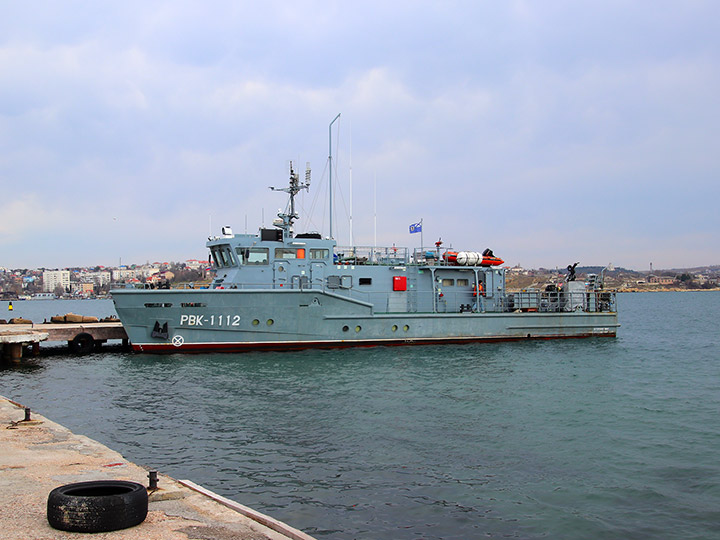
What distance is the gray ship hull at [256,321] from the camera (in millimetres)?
22500

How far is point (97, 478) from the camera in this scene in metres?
6.93

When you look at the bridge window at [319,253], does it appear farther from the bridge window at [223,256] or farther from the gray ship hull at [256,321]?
the bridge window at [223,256]

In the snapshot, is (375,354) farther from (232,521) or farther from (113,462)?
(232,521)

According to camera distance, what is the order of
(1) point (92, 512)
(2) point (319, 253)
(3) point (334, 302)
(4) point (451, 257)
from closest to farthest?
1. (1) point (92, 512)
2. (3) point (334, 302)
3. (2) point (319, 253)
4. (4) point (451, 257)

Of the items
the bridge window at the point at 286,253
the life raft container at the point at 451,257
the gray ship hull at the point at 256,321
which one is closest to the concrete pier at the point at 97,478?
the gray ship hull at the point at 256,321

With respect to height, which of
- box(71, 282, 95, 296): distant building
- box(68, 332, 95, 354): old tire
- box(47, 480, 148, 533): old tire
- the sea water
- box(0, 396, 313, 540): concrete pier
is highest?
box(71, 282, 95, 296): distant building

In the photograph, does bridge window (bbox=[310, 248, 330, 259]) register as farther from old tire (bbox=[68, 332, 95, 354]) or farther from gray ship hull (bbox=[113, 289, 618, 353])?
old tire (bbox=[68, 332, 95, 354])

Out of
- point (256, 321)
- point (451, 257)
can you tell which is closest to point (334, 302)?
point (256, 321)

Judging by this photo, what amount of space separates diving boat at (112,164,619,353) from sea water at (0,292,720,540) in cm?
148

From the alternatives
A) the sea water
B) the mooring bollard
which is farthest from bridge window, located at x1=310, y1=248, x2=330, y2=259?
the mooring bollard

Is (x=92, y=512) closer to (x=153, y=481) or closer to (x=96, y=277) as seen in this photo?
(x=153, y=481)

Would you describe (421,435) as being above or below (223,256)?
below

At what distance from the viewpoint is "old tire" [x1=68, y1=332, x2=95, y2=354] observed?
1032 inches

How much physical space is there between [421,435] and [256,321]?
1242 centimetres
